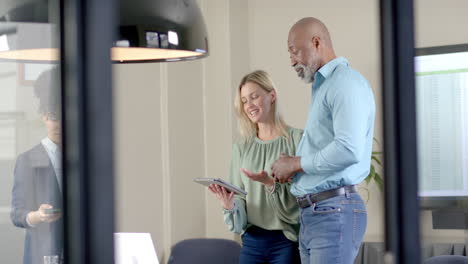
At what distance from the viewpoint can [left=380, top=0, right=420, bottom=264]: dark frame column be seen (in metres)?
0.91

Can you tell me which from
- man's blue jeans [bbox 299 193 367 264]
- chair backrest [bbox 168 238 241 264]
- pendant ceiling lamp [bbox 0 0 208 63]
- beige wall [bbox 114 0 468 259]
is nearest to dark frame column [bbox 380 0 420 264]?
pendant ceiling lamp [bbox 0 0 208 63]

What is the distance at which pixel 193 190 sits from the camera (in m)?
4.12

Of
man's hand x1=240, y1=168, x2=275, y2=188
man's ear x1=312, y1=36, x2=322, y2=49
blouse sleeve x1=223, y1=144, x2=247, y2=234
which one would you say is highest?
man's ear x1=312, y1=36, x2=322, y2=49

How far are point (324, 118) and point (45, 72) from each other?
1.39m

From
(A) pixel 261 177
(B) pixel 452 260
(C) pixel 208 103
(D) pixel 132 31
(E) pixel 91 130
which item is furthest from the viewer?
(C) pixel 208 103

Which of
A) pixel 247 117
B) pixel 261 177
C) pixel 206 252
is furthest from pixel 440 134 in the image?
pixel 206 252

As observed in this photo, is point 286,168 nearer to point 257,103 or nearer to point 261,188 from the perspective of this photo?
point 261,188

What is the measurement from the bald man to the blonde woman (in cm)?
24

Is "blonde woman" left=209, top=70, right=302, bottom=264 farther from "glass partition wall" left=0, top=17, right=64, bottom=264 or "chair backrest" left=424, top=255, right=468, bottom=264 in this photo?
"glass partition wall" left=0, top=17, right=64, bottom=264

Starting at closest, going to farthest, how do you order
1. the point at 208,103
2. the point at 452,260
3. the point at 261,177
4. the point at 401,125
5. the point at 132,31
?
1. the point at 401,125
2. the point at 132,31
3. the point at 452,260
4. the point at 261,177
5. the point at 208,103

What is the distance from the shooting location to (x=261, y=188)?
2.47 metres

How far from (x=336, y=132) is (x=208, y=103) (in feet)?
7.39

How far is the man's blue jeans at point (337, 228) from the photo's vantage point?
2.04 meters

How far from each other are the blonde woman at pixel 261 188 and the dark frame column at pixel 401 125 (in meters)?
1.45
